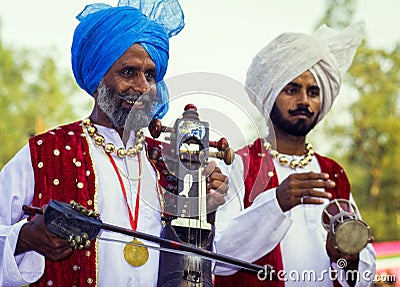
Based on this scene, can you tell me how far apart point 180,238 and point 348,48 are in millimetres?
2531

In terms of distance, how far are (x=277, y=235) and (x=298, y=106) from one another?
3.19 ft

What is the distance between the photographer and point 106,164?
384 cm

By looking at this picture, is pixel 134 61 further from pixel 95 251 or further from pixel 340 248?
pixel 340 248

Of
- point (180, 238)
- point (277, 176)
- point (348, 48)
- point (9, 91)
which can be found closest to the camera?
point (180, 238)

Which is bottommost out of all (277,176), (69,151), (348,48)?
(69,151)

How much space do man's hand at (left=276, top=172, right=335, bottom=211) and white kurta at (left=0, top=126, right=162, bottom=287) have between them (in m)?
0.66

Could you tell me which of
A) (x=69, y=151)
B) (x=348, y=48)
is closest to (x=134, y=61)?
(x=69, y=151)

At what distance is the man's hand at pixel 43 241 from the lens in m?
2.98

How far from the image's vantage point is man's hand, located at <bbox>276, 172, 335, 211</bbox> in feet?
12.0

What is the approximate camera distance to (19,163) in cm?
363

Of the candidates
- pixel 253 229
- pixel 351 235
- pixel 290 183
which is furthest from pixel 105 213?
pixel 351 235

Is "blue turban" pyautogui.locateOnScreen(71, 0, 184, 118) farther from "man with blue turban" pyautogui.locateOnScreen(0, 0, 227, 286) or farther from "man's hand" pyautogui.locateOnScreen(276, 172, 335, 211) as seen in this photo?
"man's hand" pyautogui.locateOnScreen(276, 172, 335, 211)

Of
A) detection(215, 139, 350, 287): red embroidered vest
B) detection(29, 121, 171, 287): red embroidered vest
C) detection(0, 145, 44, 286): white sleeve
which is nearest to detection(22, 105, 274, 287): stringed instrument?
detection(29, 121, 171, 287): red embroidered vest

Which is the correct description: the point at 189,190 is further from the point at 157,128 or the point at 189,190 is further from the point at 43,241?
the point at 43,241
